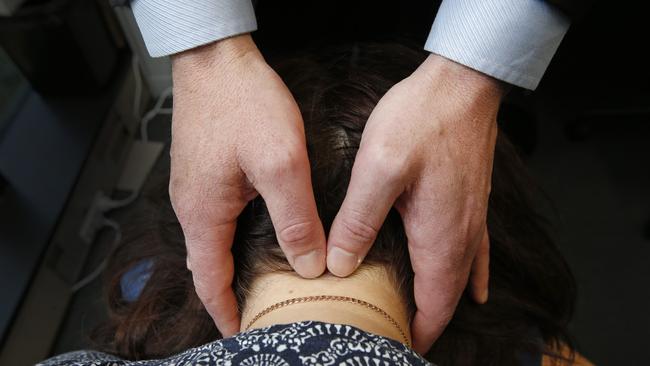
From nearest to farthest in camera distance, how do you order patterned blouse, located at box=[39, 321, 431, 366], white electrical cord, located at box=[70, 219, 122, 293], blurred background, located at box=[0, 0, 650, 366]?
1. patterned blouse, located at box=[39, 321, 431, 366]
2. blurred background, located at box=[0, 0, 650, 366]
3. white electrical cord, located at box=[70, 219, 122, 293]

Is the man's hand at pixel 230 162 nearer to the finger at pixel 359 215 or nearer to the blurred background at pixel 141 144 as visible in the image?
the finger at pixel 359 215

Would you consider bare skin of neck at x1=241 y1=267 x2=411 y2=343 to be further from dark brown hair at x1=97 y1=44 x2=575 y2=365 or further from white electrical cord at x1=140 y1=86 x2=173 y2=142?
white electrical cord at x1=140 y1=86 x2=173 y2=142

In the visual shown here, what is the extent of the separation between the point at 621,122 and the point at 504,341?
147 centimetres

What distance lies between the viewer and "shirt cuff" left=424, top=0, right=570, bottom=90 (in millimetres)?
609

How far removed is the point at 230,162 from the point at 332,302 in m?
0.20

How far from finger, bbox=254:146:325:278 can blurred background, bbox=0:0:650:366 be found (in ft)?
2.31

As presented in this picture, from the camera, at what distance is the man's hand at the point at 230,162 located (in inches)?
21.9

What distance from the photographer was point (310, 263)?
58 cm

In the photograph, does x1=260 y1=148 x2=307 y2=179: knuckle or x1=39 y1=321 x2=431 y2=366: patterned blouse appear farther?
x1=260 y1=148 x2=307 y2=179: knuckle

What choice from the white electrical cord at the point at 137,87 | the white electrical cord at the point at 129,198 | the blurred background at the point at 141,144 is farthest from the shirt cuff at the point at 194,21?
the white electrical cord at the point at 137,87

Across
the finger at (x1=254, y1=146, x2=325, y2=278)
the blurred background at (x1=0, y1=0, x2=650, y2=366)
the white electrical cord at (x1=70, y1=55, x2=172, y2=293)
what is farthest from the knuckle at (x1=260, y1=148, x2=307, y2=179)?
the white electrical cord at (x1=70, y1=55, x2=172, y2=293)

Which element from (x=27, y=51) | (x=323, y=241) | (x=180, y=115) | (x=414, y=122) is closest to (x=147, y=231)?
(x=180, y=115)

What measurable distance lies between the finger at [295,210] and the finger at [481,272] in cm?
22

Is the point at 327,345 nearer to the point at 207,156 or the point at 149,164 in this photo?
the point at 207,156
